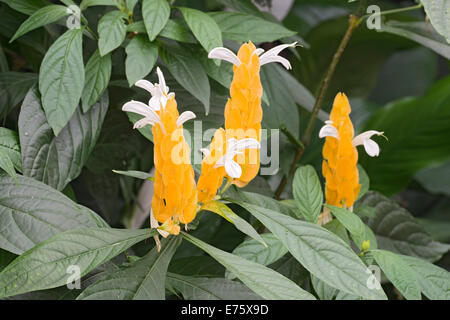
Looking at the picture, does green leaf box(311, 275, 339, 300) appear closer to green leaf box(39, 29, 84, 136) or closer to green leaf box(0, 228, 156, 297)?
green leaf box(0, 228, 156, 297)

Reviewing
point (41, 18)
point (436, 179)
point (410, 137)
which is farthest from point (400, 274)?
point (436, 179)

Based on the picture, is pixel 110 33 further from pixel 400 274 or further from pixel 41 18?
pixel 400 274

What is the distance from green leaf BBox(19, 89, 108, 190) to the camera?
2.02ft

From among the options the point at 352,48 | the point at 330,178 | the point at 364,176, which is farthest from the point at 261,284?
the point at 352,48

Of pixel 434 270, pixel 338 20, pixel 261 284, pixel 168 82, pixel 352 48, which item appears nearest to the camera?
pixel 261 284

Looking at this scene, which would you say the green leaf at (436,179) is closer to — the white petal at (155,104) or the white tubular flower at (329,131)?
the white tubular flower at (329,131)

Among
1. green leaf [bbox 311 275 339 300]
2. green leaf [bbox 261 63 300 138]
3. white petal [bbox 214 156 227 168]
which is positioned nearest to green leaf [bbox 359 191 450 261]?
green leaf [bbox 261 63 300 138]

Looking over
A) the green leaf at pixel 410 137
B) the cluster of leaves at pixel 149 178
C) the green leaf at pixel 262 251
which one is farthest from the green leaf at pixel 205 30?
the green leaf at pixel 410 137

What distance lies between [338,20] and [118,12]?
953 millimetres

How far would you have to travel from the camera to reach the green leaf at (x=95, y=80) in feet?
2.11

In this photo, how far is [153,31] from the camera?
62cm

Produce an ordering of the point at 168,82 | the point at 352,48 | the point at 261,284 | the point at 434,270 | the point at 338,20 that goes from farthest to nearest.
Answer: the point at 352,48 → the point at 338,20 → the point at 168,82 → the point at 434,270 → the point at 261,284
